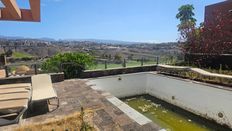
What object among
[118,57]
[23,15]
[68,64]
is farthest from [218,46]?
[23,15]

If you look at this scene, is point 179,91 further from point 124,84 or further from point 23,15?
point 23,15

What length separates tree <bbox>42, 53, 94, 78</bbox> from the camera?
25.4 ft

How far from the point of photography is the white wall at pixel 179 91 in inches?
223

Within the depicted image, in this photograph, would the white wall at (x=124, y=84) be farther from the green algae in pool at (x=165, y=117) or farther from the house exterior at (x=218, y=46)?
the house exterior at (x=218, y=46)

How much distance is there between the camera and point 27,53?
40.9ft

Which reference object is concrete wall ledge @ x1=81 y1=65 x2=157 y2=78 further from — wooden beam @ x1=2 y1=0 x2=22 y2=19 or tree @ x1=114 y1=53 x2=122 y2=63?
wooden beam @ x1=2 y1=0 x2=22 y2=19

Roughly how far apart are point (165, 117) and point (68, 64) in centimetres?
420

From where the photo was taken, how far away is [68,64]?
305 inches

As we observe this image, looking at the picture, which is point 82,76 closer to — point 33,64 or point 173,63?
point 33,64

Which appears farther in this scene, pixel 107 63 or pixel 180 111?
pixel 107 63

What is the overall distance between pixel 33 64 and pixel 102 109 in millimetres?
4100

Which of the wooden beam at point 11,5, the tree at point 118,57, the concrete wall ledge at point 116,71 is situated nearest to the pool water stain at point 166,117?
the concrete wall ledge at point 116,71

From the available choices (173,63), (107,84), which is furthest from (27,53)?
(173,63)

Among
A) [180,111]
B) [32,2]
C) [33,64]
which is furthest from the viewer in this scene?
[33,64]
